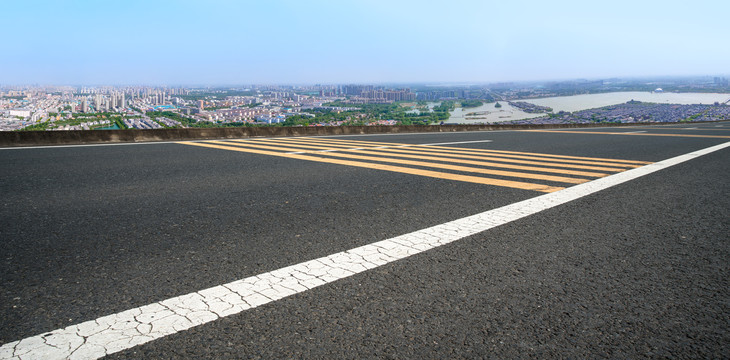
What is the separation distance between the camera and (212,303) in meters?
2.32

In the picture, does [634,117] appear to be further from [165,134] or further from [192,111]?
[165,134]

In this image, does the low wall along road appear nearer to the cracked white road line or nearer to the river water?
the cracked white road line

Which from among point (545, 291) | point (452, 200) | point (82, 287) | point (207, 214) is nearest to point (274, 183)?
point (207, 214)

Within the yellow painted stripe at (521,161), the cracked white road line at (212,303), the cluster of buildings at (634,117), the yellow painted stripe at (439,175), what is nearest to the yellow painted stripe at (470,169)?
the yellow painted stripe at (439,175)

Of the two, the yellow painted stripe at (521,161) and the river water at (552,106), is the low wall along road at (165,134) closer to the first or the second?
the yellow painted stripe at (521,161)

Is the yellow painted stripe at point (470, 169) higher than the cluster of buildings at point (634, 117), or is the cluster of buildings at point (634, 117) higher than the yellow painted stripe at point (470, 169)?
the cluster of buildings at point (634, 117)

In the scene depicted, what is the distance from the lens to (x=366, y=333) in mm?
2057

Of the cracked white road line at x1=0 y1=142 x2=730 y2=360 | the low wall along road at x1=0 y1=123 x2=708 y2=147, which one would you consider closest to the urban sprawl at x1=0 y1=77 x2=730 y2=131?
the low wall along road at x1=0 y1=123 x2=708 y2=147

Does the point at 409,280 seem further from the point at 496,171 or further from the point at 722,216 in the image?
the point at 496,171

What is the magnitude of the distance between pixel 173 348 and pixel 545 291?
6.28ft

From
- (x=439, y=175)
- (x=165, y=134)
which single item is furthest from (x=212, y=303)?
(x=165, y=134)

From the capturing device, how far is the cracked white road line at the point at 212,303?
1.90 meters

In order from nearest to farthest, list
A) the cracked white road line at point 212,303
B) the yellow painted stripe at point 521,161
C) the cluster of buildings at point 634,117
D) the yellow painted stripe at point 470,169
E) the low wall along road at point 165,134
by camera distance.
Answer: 1. the cracked white road line at point 212,303
2. the yellow painted stripe at point 470,169
3. the yellow painted stripe at point 521,161
4. the low wall along road at point 165,134
5. the cluster of buildings at point 634,117

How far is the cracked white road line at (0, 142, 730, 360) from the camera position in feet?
6.23
